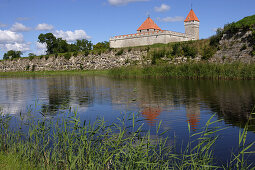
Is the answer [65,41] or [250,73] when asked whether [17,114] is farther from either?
[65,41]

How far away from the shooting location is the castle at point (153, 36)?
57.5 meters

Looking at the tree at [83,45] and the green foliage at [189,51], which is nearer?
the green foliage at [189,51]

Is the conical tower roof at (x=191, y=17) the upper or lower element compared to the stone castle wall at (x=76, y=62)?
upper

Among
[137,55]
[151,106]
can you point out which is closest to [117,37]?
[137,55]

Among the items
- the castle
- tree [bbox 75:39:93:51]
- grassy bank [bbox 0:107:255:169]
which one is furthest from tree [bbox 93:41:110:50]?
grassy bank [bbox 0:107:255:169]

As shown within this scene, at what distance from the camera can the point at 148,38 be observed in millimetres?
59969

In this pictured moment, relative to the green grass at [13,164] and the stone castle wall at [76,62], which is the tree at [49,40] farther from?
the green grass at [13,164]

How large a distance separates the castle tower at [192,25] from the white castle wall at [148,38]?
18.6ft

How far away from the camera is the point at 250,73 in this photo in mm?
22984

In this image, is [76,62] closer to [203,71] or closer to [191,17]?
[191,17]

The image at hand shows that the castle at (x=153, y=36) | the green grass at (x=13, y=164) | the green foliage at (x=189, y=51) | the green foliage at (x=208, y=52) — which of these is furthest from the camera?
the castle at (x=153, y=36)

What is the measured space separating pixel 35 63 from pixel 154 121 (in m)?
61.1

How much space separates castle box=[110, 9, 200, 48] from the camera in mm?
57531

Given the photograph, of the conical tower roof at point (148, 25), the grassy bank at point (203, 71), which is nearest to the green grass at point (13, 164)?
the grassy bank at point (203, 71)
